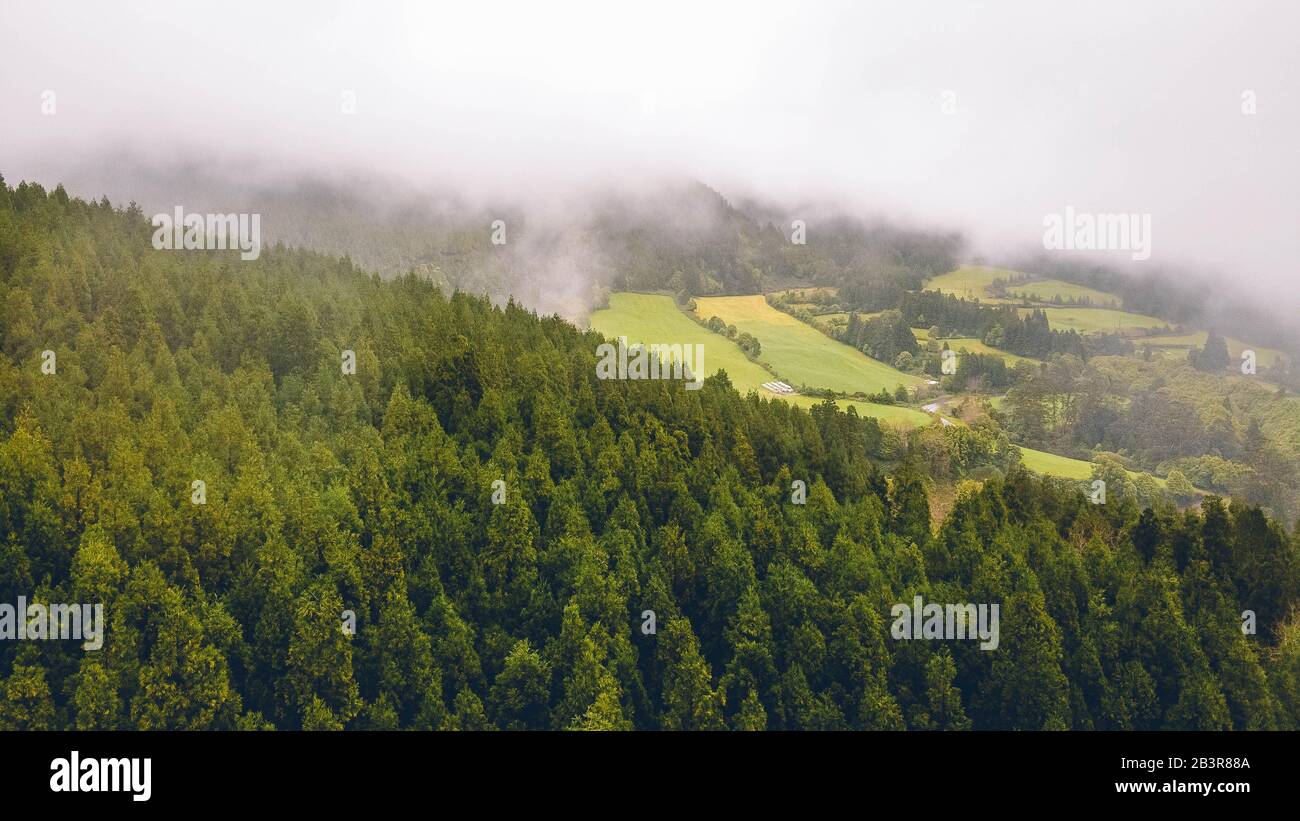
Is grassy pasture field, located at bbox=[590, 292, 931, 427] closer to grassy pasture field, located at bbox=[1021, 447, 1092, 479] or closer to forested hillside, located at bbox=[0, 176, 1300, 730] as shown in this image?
grassy pasture field, located at bbox=[1021, 447, 1092, 479]

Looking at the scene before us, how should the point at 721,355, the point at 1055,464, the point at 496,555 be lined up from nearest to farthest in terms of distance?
the point at 496,555 → the point at 1055,464 → the point at 721,355

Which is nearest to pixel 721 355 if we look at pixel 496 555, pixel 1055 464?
pixel 1055 464

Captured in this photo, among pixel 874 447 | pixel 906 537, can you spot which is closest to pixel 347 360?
pixel 906 537

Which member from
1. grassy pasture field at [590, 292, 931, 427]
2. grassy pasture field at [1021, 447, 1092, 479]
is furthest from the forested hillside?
grassy pasture field at [590, 292, 931, 427]

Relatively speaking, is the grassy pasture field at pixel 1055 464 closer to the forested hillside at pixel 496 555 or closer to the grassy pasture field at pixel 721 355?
the grassy pasture field at pixel 721 355

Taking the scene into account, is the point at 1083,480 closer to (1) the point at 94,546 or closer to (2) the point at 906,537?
(2) the point at 906,537

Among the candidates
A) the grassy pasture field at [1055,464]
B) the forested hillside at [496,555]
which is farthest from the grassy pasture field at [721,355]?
the forested hillside at [496,555]

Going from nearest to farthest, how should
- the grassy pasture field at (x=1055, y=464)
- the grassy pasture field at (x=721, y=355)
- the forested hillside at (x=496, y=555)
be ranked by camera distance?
the forested hillside at (x=496, y=555)
the grassy pasture field at (x=1055, y=464)
the grassy pasture field at (x=721, y=355)

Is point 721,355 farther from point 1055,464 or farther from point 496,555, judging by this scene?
point 496,555
